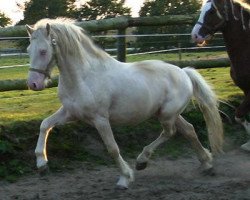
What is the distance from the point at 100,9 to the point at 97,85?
54447 mm

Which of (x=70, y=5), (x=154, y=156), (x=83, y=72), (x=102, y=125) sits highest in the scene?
(x=83, y=72)

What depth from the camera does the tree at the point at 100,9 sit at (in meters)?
57.7

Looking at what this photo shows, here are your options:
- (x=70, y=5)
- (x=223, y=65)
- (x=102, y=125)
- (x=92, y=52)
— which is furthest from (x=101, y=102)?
(x=70, y=5)

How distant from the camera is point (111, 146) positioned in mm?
5199

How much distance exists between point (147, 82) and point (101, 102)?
2.14 feet

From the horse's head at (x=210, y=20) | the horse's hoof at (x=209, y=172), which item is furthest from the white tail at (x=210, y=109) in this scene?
the horse's head at (x=210, y=20)

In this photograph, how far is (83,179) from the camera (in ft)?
18.8

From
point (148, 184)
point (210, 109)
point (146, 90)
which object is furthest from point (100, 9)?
point (148, 184)

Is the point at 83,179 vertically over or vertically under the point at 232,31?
under

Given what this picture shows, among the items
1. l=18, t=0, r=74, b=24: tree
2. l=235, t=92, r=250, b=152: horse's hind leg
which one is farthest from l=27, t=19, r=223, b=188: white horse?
l=18, t=0, r=74, b=24: tree

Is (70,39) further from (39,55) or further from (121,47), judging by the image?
(121,47)

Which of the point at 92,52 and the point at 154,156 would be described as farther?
the point at 154,156

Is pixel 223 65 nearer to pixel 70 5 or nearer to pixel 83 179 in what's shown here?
pixel 83 179

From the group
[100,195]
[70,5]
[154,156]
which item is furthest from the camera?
[70,5]
